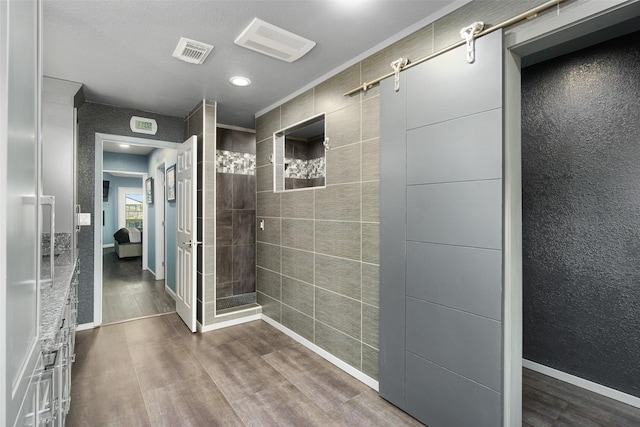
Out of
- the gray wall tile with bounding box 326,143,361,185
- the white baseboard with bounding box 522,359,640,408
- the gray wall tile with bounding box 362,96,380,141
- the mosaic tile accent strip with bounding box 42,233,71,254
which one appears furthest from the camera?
the mosaic tile accent strip with bounding box 42,233,71,254

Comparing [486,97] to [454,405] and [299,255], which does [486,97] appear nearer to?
[454,405]

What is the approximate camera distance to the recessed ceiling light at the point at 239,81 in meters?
2.80

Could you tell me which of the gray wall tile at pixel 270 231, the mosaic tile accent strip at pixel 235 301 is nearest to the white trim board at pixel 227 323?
the mosaic tile accent strip at pixel 235 301

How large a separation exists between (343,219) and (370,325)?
2.78ft

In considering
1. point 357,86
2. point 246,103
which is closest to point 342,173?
point 357,86

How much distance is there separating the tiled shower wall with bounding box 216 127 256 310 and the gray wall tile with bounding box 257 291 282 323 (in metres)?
0.45

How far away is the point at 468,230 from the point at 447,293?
383 millimetres

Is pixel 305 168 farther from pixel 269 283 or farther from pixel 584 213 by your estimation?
pixel 584 213

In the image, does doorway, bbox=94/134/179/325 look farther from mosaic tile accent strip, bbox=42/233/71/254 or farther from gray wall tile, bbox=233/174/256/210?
gray wall tile, bbox=233/174/256/210

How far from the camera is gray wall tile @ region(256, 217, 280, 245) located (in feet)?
11.4

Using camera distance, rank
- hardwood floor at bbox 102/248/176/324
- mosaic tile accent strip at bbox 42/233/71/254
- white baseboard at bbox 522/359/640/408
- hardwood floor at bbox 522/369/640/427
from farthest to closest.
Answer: hardwood floor at bbox 102/248/176/324, mosaic tile accent strip at bbox 42/233/71/254, white baseboard at bbox 522/359/640/408, hardwood floor at bbox 522/369/640/427

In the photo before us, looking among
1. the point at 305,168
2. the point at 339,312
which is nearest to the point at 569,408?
the point at 339,312

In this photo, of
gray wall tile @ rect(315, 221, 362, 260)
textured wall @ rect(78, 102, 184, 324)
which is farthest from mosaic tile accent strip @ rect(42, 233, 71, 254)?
gray wall tile @ rect(315, 221, 362, 260)

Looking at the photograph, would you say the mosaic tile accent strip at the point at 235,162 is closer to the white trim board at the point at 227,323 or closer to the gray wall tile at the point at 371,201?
the white trim board at the point at 227,323
